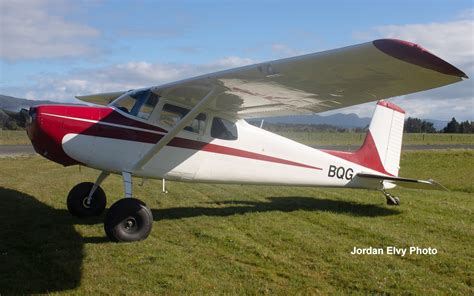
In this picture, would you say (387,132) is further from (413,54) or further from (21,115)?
(21,115)

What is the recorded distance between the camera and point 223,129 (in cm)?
793

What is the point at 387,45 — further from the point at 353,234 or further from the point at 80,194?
the point at 80,194

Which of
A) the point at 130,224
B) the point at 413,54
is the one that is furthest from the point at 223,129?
the point at 413,54

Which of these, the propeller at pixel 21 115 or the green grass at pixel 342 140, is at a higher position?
the propeller at pixel 21 115

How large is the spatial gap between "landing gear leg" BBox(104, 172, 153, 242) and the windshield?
149 centimetres

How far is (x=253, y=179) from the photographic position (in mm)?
8258

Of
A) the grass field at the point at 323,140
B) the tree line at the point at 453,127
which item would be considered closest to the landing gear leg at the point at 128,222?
the grass field at the point at 323,140

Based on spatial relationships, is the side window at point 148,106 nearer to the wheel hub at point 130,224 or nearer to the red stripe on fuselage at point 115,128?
the red stripe on fuselage at point 115,128

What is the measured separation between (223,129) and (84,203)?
2786 mm

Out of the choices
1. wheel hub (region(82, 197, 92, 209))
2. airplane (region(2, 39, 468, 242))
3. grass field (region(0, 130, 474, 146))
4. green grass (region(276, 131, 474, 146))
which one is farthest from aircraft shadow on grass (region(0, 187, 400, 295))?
green grass (region(276, 131, 474, 146))

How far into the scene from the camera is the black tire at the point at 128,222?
6219 mm

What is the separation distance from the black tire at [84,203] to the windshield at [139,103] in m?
1.82

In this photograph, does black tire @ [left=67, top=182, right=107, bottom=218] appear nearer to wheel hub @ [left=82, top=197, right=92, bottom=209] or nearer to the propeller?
wheel hub @ [left=82, top=197, right=92, bottom=209]

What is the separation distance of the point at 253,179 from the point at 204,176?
97cm
